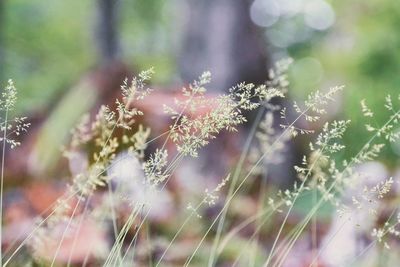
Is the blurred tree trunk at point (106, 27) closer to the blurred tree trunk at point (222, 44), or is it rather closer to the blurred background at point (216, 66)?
the blurred background at point (216, 66)

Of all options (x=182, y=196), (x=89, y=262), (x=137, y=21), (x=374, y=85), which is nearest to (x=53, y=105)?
(x=182, y=196)

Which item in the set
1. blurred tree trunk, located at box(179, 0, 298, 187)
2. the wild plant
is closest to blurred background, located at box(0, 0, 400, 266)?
blurred tree trunk, located at box(179, 0, 298, 187)

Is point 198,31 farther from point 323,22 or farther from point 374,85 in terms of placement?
point 323,22

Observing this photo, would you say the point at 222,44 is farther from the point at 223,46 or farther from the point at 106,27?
the point at 106,27

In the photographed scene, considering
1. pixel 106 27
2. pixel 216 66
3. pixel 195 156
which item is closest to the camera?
pixel 195 156

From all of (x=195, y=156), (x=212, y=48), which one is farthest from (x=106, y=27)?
(x=195, y=156)

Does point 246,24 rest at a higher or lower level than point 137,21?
lower

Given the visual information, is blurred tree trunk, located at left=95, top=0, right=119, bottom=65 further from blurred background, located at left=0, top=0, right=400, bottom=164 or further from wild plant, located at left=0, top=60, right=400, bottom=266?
wild plant, located at left=0, top=60, right=400, bottom=266

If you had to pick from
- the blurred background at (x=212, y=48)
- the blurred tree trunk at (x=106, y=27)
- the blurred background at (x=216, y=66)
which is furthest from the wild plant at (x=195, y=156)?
the blurred tree trunk at (x=106, y=27)
